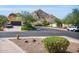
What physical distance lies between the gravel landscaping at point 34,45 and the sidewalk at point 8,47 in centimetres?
5

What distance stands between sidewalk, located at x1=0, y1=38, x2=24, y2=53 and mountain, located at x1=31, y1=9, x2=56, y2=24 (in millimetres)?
519

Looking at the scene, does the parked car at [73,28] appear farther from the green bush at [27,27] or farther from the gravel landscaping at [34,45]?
the green bush at [27,27]

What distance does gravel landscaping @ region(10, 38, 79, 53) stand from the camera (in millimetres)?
6738

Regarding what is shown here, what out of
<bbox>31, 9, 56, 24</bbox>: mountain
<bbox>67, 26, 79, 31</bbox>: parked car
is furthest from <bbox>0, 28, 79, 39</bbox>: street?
<bbox>31, 9, 56, 24</bbox>: mountain

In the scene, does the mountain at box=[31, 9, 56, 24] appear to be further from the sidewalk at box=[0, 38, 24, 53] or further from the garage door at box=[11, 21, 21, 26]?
the sidewalk at box=[0, 38, 24, 53]

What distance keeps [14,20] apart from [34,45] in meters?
0.48

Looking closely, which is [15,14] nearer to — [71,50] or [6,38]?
[6,38]

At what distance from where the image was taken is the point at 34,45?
676cm

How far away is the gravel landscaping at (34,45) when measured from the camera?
6.74m

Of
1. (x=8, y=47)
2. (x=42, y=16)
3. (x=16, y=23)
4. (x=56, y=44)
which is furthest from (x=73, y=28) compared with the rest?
(x=8, y=47)
